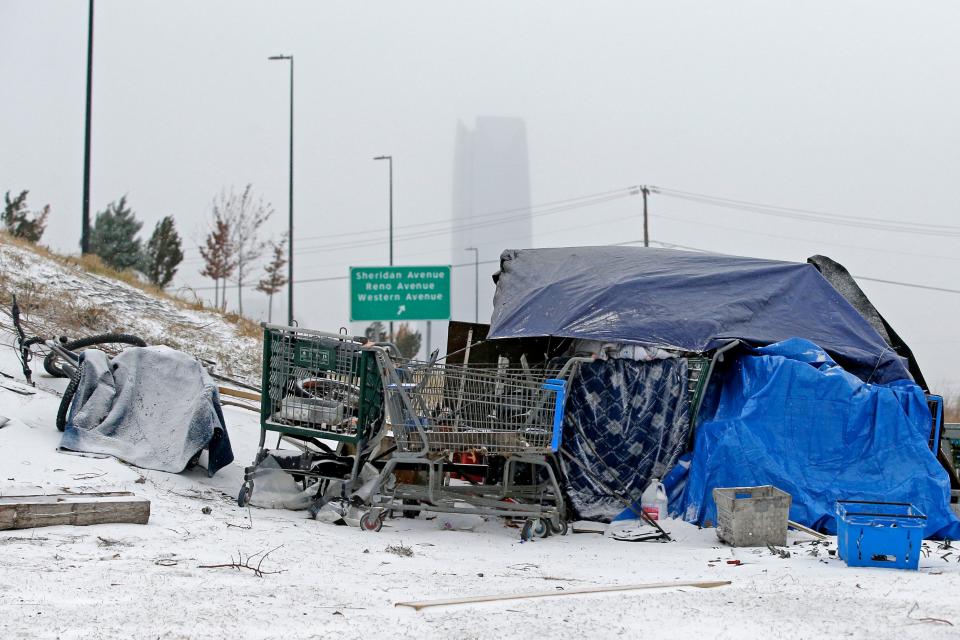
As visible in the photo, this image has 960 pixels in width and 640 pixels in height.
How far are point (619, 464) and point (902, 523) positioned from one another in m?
2.78

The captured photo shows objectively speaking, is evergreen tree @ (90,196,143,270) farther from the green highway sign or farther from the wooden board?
the wooden board

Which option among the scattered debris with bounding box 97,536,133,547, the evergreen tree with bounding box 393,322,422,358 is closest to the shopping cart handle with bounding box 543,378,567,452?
the scattered debris with bounding box 97,536,133,547

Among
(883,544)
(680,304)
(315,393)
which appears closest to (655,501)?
(680,304)

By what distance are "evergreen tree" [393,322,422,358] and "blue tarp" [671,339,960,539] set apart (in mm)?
47936

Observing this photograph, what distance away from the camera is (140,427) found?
830 centimetres

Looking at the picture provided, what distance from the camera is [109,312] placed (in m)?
15.6

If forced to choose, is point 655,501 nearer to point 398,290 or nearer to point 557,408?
point 557,408

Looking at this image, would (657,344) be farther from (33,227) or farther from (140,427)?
(33,227)

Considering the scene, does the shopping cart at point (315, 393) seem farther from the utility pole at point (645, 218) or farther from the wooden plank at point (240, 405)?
the utility pole at point (645, 218)

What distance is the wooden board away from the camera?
18.5 ft

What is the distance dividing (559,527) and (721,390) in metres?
2.12

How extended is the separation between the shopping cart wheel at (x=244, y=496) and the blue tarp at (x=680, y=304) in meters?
2.74

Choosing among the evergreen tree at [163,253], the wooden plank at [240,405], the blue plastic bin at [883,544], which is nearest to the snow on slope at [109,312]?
the wooden plank at [240,405]

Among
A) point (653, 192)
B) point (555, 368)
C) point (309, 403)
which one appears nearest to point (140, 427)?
point (309, 403)
